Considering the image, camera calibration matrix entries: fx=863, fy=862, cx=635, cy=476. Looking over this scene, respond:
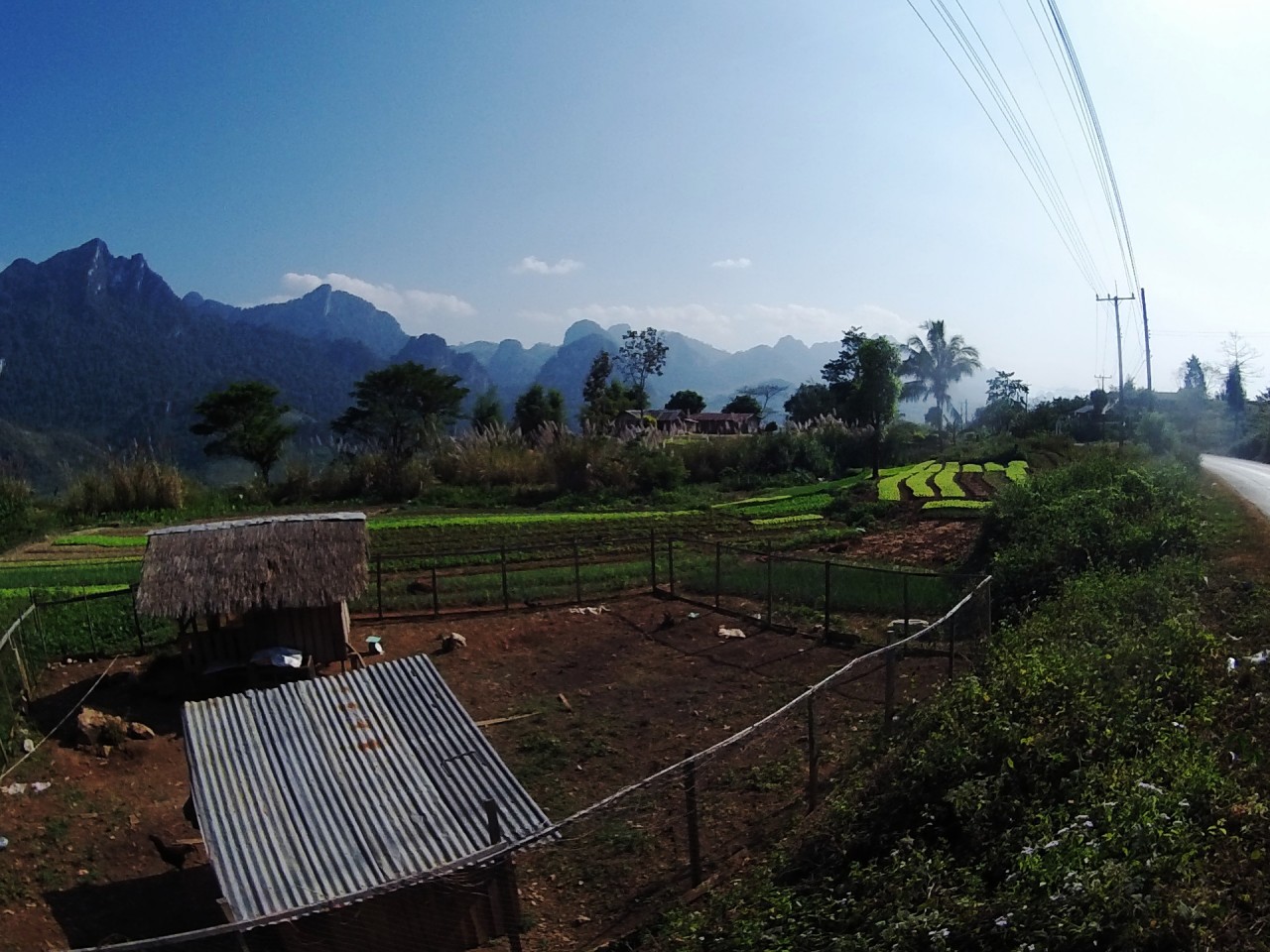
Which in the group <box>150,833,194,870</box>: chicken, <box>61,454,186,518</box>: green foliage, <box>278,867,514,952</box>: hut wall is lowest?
<box>150,833,194,870</box>: chicken

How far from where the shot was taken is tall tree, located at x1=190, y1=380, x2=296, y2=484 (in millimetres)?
46281

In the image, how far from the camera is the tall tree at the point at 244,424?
46281 millimetres

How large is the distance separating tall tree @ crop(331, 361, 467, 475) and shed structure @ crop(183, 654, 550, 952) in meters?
49.6

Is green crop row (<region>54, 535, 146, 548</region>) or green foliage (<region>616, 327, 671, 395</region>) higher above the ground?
green foliage (<region>616, 327, 671, 395</region>)

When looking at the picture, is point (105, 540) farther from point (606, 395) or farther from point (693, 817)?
point (606, 395)

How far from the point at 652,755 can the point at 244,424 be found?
41826 millimetres

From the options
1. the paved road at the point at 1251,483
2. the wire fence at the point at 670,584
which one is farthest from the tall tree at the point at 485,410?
the paved road at the point at 1251,483

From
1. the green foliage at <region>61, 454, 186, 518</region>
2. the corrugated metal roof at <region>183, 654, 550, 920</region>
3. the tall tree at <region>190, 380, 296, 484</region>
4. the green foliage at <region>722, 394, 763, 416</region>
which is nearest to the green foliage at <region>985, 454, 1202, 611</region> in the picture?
the corrugated metal roof at <region>183, 654, 550, 920</region>

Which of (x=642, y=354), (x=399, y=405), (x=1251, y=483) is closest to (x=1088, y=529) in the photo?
(x=1251, y=483)

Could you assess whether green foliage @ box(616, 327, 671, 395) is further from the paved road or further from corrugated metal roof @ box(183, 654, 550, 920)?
corrugated metal roof @ box(183, 654, 550, 920)

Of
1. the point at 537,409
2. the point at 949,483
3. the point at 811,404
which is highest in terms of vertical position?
the point at 537,409

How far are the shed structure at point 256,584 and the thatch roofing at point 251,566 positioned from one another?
16mm

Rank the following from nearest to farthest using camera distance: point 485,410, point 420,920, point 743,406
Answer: point 420,920 → point 485,410 → point 743,406

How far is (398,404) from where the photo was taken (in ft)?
191
